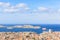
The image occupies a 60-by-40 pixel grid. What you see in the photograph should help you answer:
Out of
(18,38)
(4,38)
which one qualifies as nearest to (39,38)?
(18,38)

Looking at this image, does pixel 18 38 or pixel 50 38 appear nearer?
pixel 18 38

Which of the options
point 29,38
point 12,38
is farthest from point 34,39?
point 12,38

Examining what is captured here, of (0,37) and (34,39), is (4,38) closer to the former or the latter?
(0,37)

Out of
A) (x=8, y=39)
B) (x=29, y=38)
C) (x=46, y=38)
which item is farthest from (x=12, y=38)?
(x=46, y=38)

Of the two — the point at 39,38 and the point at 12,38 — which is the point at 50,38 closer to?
the point at 39,38

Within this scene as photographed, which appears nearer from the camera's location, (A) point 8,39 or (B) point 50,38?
(A) point 8,39

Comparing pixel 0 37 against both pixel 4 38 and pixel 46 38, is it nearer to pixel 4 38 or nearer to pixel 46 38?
pixel 4 38

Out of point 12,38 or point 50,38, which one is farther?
point 50,38
